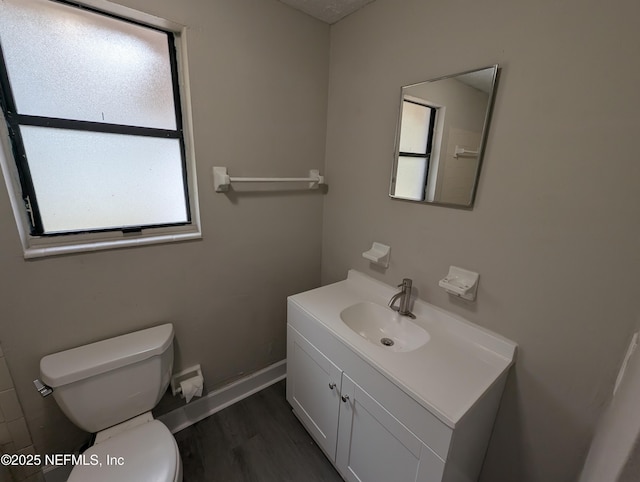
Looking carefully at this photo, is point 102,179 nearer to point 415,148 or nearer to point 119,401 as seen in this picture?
point 119,401

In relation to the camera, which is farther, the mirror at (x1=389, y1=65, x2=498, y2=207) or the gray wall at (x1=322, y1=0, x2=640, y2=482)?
the mirror at (x1=389, y1=65, x2=498, y2=207)

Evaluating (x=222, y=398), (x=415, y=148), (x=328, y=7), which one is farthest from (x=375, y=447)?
(x=328, y=7)

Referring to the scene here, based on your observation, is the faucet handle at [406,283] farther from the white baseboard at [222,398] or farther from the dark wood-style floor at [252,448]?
the white baseboard at [222,398]

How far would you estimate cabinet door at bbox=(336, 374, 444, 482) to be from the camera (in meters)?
0.91

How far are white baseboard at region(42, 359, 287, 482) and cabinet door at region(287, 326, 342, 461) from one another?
12.9 inches

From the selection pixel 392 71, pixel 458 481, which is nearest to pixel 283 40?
pixel 392 71

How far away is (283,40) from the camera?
1.49 metres

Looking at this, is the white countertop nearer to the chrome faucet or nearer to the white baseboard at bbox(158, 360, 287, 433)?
the chrome faucet

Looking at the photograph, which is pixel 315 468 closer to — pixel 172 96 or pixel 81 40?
pixel 172 96

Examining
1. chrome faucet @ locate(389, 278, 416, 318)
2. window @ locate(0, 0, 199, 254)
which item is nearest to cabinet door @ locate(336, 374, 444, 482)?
chrome faucet @ locate(389, 278, 416, 318)

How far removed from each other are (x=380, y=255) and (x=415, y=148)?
0.58m

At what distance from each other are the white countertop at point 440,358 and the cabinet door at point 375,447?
6.6 inches

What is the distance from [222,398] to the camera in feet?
5.71

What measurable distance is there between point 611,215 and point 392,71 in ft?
3.55
